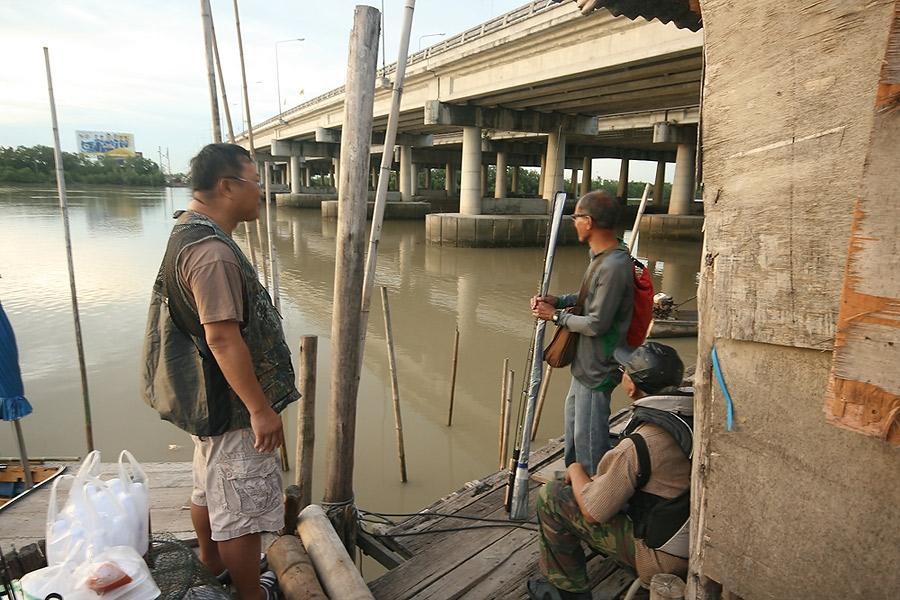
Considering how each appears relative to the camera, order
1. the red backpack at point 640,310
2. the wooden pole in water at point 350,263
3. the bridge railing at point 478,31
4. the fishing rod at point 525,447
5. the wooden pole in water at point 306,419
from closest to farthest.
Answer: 1. the wooden pole in water at point 350,263
2. the red backpack at point 640,310
3. the fishing rod at point 525,447
4. the wooden pole in water at point 306,419
5. the bridge railing at point 478,31

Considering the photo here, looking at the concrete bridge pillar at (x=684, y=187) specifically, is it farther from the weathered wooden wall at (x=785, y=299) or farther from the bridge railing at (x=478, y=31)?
the weathered wooden wall at (x=785, y=299)

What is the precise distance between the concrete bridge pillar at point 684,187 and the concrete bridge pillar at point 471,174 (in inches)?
414

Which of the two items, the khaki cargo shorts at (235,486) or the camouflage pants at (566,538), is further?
the camouflage pants at (566,538)

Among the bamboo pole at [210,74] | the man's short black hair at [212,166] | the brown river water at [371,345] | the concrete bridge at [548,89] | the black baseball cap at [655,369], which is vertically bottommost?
the brown river water at [371,345]

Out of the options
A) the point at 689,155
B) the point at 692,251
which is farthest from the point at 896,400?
the point at 689,155

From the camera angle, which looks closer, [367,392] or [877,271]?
[877,271]

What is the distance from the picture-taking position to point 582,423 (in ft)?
10.00

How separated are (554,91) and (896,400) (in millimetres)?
17963

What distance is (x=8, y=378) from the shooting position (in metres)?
3.61

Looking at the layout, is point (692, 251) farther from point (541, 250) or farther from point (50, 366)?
point (50, 366)

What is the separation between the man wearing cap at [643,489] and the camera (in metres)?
2.04

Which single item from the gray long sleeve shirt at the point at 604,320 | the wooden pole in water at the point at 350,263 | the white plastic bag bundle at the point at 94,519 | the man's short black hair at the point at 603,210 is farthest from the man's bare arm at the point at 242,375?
the man's short black hair at the point at 603,210

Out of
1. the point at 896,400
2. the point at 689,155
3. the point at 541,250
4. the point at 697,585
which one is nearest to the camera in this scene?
the point at 896,400

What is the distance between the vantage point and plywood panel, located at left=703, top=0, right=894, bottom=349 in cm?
140
